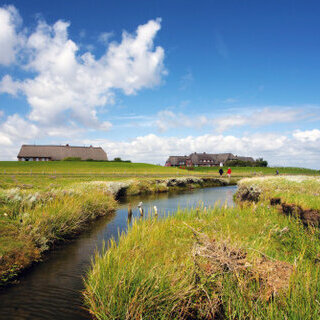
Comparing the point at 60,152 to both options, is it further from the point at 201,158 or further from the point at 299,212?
the point at 299,212

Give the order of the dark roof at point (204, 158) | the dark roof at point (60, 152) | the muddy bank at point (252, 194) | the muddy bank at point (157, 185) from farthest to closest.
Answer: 1. the dark roof at point (204, 158)
2. the dark roof at point (60, 152)
3. the muddy bank at point (157, 185)
4. the muddy bank at point (252, 194)

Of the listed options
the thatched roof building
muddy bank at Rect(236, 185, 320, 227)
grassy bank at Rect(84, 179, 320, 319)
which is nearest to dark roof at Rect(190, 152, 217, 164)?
the thatched roof building

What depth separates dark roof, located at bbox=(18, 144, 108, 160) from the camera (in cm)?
9321

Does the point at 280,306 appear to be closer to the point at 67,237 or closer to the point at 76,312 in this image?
the point at 76,312

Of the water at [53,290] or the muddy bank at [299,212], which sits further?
the muddy bank at [299,212]

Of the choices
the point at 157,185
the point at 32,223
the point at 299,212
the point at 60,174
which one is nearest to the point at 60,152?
the point at 60,174

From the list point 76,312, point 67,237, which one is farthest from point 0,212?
point 76,312

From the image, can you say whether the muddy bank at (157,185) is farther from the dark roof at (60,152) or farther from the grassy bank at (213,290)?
the dark roof at (60,152)

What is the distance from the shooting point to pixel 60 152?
97.0m

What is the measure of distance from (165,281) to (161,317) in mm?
626

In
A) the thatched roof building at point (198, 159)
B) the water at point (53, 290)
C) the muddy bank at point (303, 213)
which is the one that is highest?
the thatched roof building at point (198, 159)

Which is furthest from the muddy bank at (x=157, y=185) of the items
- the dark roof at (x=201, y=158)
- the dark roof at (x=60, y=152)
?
the dark roof at (x=201, y=158)

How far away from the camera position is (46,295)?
6703 millimetres

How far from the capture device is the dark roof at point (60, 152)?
93206mm
